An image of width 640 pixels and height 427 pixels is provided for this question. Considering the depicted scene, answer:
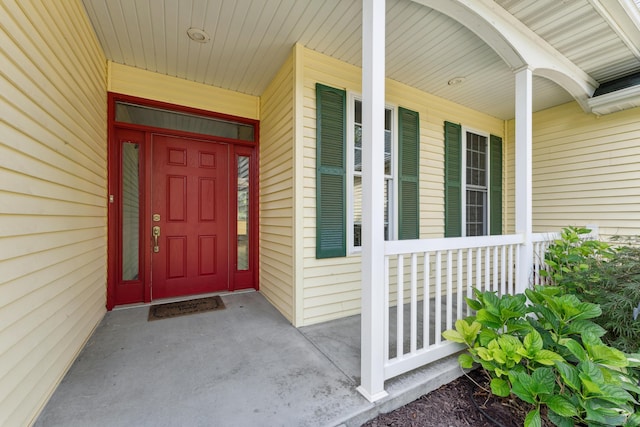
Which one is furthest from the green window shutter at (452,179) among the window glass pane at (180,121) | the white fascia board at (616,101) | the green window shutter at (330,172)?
the window glass pane at (180,121)

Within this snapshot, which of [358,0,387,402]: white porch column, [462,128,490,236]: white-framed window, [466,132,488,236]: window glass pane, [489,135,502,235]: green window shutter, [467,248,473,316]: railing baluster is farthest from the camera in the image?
[489,135,502,235]: green window shutter

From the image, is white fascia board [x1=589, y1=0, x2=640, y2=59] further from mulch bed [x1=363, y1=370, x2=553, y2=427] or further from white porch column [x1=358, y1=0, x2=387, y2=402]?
mulch bed [x1=363, y1=370, x2=553, y2=427]

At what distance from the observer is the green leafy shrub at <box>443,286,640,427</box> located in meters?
1.28

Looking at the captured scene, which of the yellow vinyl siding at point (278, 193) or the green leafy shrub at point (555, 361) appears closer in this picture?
the green leafy shrub at point (555, 361)

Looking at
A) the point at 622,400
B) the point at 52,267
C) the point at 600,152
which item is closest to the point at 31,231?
the point at 52,267

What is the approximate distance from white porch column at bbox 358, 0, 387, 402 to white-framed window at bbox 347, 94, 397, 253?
1.29 m

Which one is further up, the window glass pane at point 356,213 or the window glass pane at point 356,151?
the window glass pane at point 356,151

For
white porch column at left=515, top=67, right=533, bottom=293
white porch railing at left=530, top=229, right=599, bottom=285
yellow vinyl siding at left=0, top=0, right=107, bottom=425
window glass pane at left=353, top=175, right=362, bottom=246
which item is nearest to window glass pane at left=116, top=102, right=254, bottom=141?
yellow vinyl siding at left=0, top=0, right=107, bottom=425

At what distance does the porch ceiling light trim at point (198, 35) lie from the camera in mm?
2420

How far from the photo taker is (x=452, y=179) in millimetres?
3926

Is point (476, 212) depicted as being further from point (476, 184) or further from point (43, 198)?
point (43, 198)

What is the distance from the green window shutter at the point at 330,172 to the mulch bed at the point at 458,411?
1.48 metres

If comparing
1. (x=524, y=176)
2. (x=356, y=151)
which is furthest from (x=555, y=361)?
(x=356, y=151)

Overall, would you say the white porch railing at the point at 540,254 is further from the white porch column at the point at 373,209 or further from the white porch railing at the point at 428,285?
the white porch column at the point at 373,209
